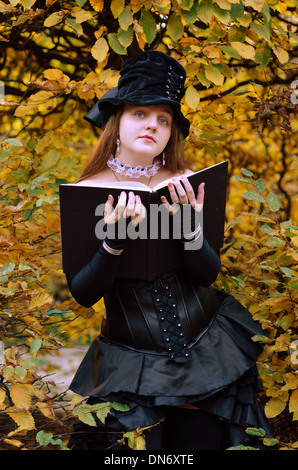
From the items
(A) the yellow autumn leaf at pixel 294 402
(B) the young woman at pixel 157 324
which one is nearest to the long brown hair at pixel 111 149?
(B) the young woman at pixel 157 324

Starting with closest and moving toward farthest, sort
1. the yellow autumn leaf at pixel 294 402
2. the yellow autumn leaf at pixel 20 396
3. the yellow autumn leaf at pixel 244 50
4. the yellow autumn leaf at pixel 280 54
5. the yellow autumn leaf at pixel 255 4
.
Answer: the yellow autumn leaf at pixel 20 396 → the yellow autumn leaf at pixel 294 402 → the yellow autumn leaf at pixel 255 4 → the yellow autumn leaf at pixel 244 50 → the yellow autumn leaf at pixel 280 54

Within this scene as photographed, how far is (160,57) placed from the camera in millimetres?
1862

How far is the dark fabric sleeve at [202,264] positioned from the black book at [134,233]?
0.19 ft

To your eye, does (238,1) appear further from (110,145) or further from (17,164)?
(17,164)

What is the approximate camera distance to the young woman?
1724 millimetres

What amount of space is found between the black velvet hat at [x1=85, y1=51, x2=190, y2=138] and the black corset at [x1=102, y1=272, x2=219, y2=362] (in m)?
0.53

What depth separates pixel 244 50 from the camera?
215 cm

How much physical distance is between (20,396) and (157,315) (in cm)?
47

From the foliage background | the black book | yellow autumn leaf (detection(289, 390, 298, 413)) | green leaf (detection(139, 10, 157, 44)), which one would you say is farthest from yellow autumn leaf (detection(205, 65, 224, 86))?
yellow autumn leaf (detection(289, 390, 298, 413))

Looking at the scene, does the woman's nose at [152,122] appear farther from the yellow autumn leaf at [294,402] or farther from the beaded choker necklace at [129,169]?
the yellow autumn leaf at [294,402]

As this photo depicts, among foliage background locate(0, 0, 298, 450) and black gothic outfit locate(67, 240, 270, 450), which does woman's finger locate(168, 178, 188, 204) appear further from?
foliage background locate(0, 0, 298, 450)

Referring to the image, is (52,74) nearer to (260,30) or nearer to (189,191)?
(260,30)

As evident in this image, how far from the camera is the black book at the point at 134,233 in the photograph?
169 centimetres
